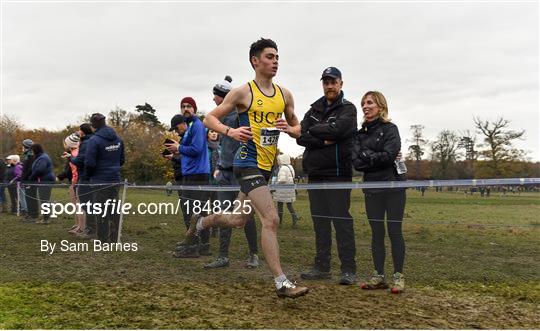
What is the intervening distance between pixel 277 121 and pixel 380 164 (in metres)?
1.20

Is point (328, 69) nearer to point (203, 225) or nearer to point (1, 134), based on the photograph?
point (203, 225)

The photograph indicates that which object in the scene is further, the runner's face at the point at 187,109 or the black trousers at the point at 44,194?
the black trousers at the point at 44,194

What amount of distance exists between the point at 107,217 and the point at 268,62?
4.52 meters

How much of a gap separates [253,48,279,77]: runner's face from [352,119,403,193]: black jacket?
1246mm

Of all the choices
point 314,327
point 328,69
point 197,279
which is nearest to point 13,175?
point 197,279

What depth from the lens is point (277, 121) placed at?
399cm

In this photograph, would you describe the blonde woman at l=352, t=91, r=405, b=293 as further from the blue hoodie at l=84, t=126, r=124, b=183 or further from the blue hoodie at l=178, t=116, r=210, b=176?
the blue hoodie at l=84, t=126, r=124, b=183

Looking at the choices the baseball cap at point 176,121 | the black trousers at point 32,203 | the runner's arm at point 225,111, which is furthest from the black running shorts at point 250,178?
A: the black trousers at point 32,203

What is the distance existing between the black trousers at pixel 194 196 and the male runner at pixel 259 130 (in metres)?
1.88

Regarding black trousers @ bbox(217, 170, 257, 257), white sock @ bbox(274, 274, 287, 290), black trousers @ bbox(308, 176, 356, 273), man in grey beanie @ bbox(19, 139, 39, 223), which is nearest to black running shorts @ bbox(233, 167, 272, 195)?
white sock @ bbox(274, 274, 287, 290)

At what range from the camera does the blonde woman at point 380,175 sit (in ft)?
14.1

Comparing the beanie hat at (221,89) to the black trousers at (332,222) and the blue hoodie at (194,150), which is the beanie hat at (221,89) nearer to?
the blue hoodie at (194,150)

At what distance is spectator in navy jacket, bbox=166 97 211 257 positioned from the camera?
5.96m

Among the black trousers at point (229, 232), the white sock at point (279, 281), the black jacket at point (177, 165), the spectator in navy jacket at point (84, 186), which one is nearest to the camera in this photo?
the white sock at point (279, 281)
